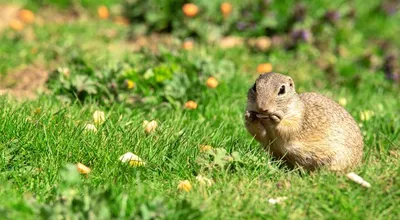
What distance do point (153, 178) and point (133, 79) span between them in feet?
6.32

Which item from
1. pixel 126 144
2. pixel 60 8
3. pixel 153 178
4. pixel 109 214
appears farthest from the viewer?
pixel 60 8

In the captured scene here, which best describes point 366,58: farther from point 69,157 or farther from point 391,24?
point 69,157

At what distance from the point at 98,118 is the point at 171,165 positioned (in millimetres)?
922

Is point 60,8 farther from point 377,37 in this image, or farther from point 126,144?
point 126,144

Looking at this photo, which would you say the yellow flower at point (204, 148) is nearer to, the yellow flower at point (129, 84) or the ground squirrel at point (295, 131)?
the ground squirrel at point (295, 131)

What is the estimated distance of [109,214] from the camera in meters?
3.83

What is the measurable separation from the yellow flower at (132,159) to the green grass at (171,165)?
4 centimetres

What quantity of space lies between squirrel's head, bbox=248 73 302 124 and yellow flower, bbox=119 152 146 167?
33.9 inches

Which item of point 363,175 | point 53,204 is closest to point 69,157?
point 53,204

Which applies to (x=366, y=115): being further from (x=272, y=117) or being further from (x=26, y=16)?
(x=26, y=16)

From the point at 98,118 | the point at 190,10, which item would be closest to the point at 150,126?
the point at 98,118

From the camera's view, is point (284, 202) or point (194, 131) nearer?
point (284, 202)

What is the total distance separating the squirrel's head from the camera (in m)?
5.01

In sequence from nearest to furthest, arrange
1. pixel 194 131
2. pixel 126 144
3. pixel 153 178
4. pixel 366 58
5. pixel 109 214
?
pixel 109 214, pixel 153 178, pixel 126 144, pixel 194 131, pixel 366 58
